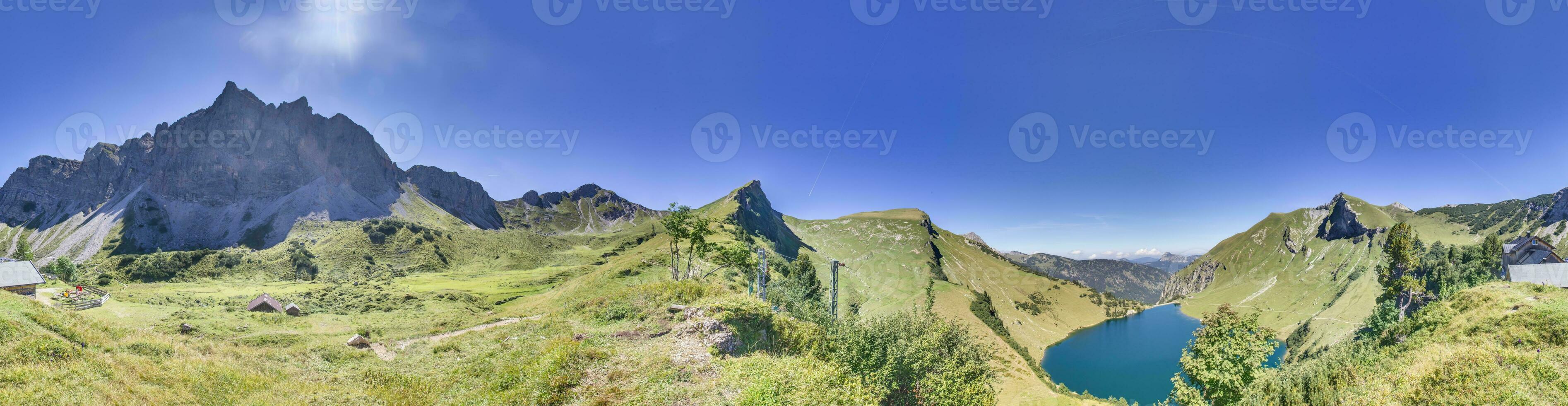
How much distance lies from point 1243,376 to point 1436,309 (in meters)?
23.2

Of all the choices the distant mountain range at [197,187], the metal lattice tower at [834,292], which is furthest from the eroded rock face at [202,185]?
the metal lattice tower at [834,292]

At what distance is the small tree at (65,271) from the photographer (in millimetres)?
71125

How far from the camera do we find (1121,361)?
139750 millimetres

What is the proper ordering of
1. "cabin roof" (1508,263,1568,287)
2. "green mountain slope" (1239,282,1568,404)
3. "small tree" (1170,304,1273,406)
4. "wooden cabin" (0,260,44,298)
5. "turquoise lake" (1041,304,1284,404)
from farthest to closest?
"turquoise lake" (1041,304,1284,404) < "cabin roof" (1508,263,1568,287) < "wooden cabin" (0,260,44,298) < "small tree" (1170,304,1273,406) < "green mountain slope" (1239,282,1568,404)

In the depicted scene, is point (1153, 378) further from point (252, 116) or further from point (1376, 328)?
point (252, 116)

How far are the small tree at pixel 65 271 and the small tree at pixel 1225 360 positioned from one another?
13765cm

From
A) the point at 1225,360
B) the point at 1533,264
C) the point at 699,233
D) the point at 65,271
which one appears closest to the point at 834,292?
A: the point at 699,233

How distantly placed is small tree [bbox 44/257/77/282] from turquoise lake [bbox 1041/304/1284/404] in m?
167

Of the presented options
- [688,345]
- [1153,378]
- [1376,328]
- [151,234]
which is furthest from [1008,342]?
[151,234]

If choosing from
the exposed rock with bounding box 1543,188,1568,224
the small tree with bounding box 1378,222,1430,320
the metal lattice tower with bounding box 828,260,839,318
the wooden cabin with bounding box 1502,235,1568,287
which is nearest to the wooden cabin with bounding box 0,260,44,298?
the metal lattice tower with bounding box 828,260,839,318

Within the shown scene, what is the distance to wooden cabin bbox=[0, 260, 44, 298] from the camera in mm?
44531

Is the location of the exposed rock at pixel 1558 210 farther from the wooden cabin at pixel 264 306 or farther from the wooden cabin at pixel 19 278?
the wooden cabin at pixel 19 278

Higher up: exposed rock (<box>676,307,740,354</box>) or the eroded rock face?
the eroded rock face

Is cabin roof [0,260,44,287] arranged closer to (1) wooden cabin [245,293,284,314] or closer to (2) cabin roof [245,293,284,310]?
(2) cabin roof [245,293,284,310]
